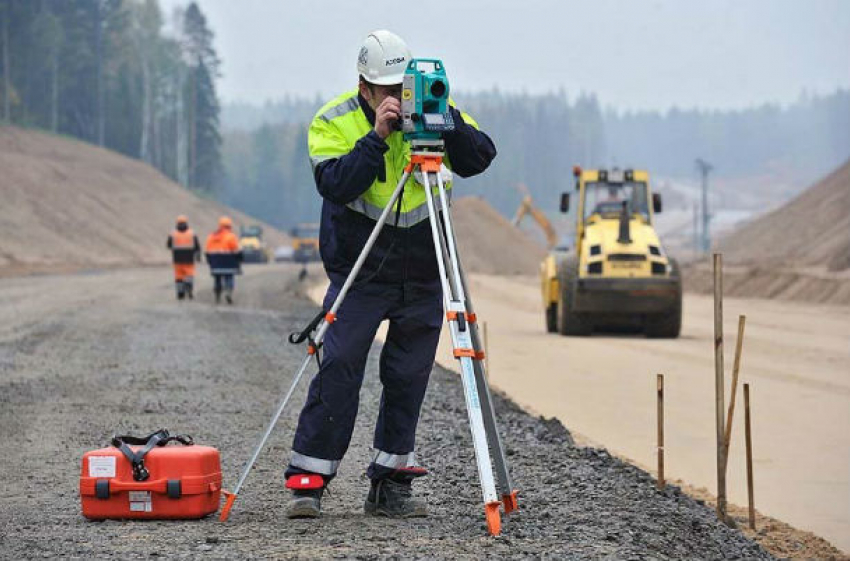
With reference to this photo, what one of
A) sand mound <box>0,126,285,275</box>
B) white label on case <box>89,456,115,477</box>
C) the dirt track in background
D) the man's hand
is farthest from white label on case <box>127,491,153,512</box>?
sand mound <box>0,126,285,275</box>

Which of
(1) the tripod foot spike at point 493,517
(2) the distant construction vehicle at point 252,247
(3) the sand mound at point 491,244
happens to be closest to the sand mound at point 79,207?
(2) the distant construction vehicle at point 252,247

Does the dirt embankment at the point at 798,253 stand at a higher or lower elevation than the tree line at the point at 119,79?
lower

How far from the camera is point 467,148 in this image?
6.43m

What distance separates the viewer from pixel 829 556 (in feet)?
27.0

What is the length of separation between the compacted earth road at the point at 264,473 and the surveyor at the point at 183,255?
969 cm

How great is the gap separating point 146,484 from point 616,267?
1809 cm

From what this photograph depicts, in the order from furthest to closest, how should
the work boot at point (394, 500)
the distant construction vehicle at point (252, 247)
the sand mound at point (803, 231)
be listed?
the distant construction vehicle at point (252, 247)
the sand mound at point (803, 231)
the work boot at point (394, 500)

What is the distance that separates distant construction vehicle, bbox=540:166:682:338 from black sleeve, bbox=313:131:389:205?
680 inches

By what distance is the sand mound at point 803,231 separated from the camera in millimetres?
60812

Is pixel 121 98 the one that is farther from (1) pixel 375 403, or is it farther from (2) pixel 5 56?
(1) pixel 375 403

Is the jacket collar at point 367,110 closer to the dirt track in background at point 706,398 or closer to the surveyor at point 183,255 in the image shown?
the dirt track in background at point 706,398

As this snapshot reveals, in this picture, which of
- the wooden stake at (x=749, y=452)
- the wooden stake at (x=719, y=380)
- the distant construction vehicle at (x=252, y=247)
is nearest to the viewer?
the wooden stake at (x=719, y=380)

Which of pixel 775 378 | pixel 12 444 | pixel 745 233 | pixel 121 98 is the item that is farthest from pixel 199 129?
pixel 12 444

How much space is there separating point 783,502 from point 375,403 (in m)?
3.58
